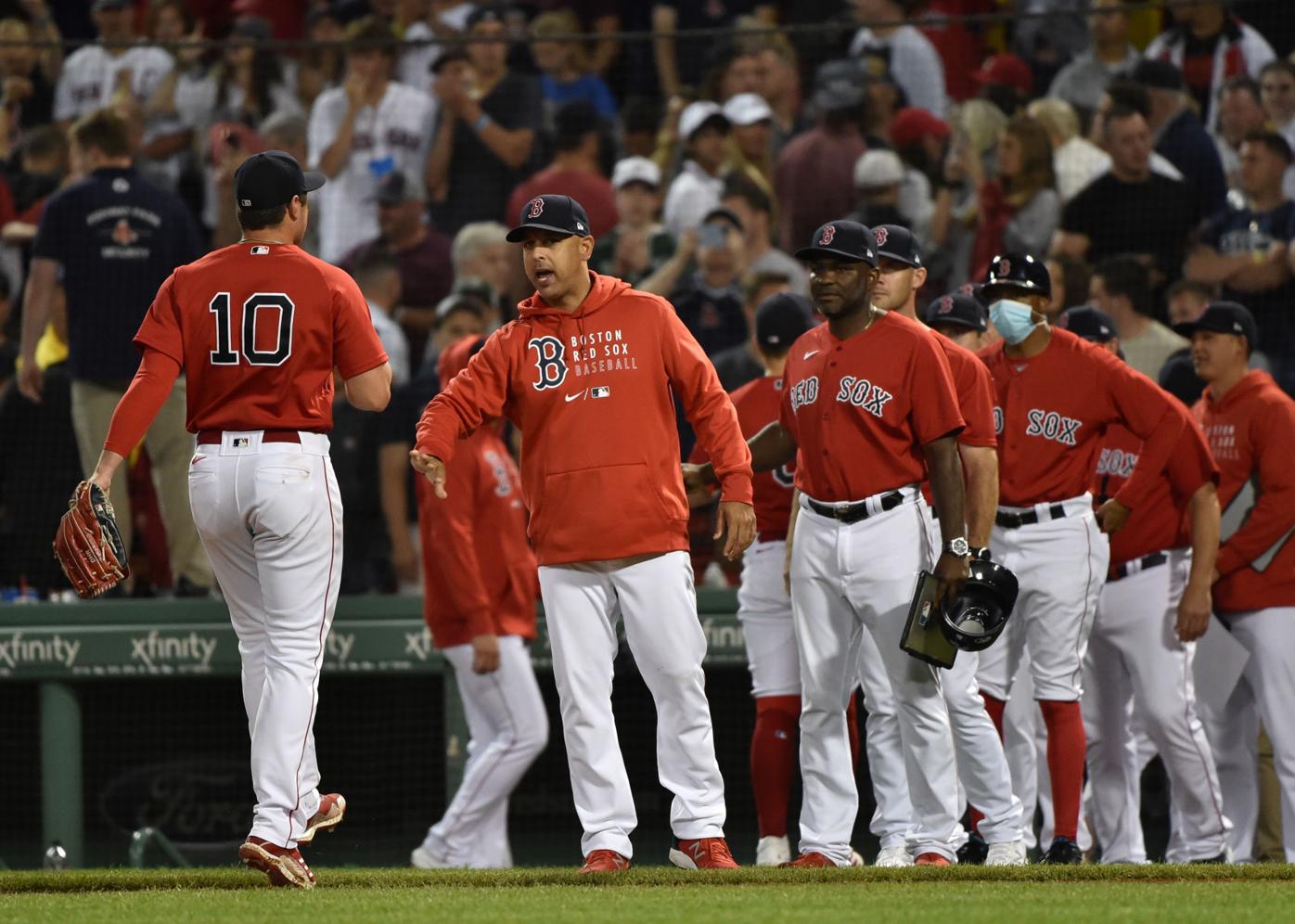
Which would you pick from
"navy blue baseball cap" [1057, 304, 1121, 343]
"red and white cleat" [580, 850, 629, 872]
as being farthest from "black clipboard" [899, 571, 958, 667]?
"navy blue baseball cap" [1057, 304, 1121, 343]

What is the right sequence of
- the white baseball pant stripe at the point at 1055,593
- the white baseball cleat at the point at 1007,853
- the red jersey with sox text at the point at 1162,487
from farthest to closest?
1. the red jersey with sox text at the point at 1162,487
2. the white baseball pant stripe at the point at 1055,593
3. the white baseball cleat at the point at 1007,853

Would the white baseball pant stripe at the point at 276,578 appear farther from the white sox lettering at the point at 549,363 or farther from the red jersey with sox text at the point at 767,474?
the red jersey with sox text at the point at 767,474

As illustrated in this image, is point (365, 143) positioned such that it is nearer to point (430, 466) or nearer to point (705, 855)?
point (430, 466)

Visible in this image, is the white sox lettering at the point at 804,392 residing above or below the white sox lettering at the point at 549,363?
below

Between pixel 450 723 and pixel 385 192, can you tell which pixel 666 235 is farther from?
pixel 450 723

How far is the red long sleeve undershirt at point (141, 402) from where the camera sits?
17.5ft

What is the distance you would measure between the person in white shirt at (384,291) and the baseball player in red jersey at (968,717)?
3.97m

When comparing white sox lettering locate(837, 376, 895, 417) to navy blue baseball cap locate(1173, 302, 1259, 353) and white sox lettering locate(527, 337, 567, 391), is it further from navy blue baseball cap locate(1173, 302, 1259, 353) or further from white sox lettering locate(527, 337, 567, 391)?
navy blue baseball cap locate(1173, 302, 1259, 353)

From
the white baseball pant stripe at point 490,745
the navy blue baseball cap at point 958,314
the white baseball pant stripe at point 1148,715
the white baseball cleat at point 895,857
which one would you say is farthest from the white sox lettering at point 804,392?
the white baseball pant stripe at point 490,745

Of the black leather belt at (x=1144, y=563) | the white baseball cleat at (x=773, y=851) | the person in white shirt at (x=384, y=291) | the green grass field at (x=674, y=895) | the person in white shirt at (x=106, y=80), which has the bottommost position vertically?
the white baseball cleat at (x=773, y=851)

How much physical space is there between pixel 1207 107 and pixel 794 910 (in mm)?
7506

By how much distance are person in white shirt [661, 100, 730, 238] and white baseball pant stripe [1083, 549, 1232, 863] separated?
4019mm

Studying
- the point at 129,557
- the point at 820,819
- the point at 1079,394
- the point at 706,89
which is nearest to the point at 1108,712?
the point at 1079,394

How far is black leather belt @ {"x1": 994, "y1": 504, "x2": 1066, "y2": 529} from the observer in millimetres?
6887
